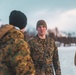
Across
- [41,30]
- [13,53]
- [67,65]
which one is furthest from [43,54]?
[67,65]

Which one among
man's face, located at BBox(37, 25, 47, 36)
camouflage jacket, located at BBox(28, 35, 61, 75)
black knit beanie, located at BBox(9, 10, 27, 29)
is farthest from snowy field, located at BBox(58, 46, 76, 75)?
black knit beanie, located at BBox(9, 10, 27, 29)

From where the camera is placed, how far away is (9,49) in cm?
367

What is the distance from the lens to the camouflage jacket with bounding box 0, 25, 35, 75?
3619 mm

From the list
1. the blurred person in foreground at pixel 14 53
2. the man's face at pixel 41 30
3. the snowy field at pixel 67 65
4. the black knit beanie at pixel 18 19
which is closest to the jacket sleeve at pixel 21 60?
the blurred person in foreground at pixel 14 53

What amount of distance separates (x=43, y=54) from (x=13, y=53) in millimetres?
1840

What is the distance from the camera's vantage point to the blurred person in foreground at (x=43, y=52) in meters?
5.39

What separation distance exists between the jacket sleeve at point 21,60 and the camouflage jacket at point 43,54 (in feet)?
5.64

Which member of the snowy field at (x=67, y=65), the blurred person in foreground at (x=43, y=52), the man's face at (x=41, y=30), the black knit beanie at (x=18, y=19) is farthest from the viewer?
the snowy field at (x=67, y=65)

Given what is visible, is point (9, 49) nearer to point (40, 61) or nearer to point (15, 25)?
point (15, 25)

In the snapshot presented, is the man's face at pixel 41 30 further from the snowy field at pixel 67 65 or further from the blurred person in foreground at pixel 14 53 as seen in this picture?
the snowy field at pixel 67 65

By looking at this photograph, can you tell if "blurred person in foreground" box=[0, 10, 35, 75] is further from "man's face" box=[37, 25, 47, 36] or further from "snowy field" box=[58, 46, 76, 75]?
"snowy field" box=[58, 46, 76, 75]

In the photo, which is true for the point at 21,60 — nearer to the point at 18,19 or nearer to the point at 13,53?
the point at 13,53

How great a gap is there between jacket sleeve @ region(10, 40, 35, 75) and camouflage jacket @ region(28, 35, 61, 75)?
1.72m

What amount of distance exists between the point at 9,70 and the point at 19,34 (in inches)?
14.0
